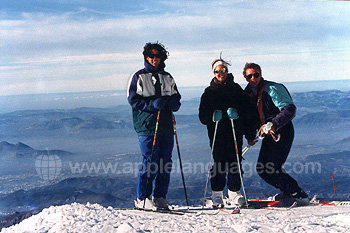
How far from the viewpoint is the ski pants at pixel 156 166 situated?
4.84m

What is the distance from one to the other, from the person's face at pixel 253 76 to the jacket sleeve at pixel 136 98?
136 centimetres

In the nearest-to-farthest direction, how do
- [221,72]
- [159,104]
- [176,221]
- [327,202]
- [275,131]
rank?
[176,221] < [159,104] < [221,72] < [275,131] < [327,202]

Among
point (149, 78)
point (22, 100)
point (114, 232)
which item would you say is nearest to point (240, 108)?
point (149, 78)

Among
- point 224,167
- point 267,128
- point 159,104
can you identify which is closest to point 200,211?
point 224,167

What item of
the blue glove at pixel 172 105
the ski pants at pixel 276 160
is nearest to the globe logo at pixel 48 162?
the blue glove at pixel 172 105

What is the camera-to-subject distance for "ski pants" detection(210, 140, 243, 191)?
194 inches

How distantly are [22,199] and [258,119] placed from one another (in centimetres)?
2539

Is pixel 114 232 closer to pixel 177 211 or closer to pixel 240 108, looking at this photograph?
pixel 177 211

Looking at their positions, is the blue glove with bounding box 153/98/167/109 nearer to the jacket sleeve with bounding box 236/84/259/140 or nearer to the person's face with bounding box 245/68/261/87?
the jacket sleeve with bounding box 236/84/259/140

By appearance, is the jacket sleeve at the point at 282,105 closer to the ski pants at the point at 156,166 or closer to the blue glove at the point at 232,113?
the blue glove at the point at 232,113

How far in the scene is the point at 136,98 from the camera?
475cm

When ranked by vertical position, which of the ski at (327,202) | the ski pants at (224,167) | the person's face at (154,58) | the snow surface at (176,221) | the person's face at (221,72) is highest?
the person's face at (154,58)

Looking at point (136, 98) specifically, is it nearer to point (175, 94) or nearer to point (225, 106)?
point (175, 94)

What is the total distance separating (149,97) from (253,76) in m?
1.40
